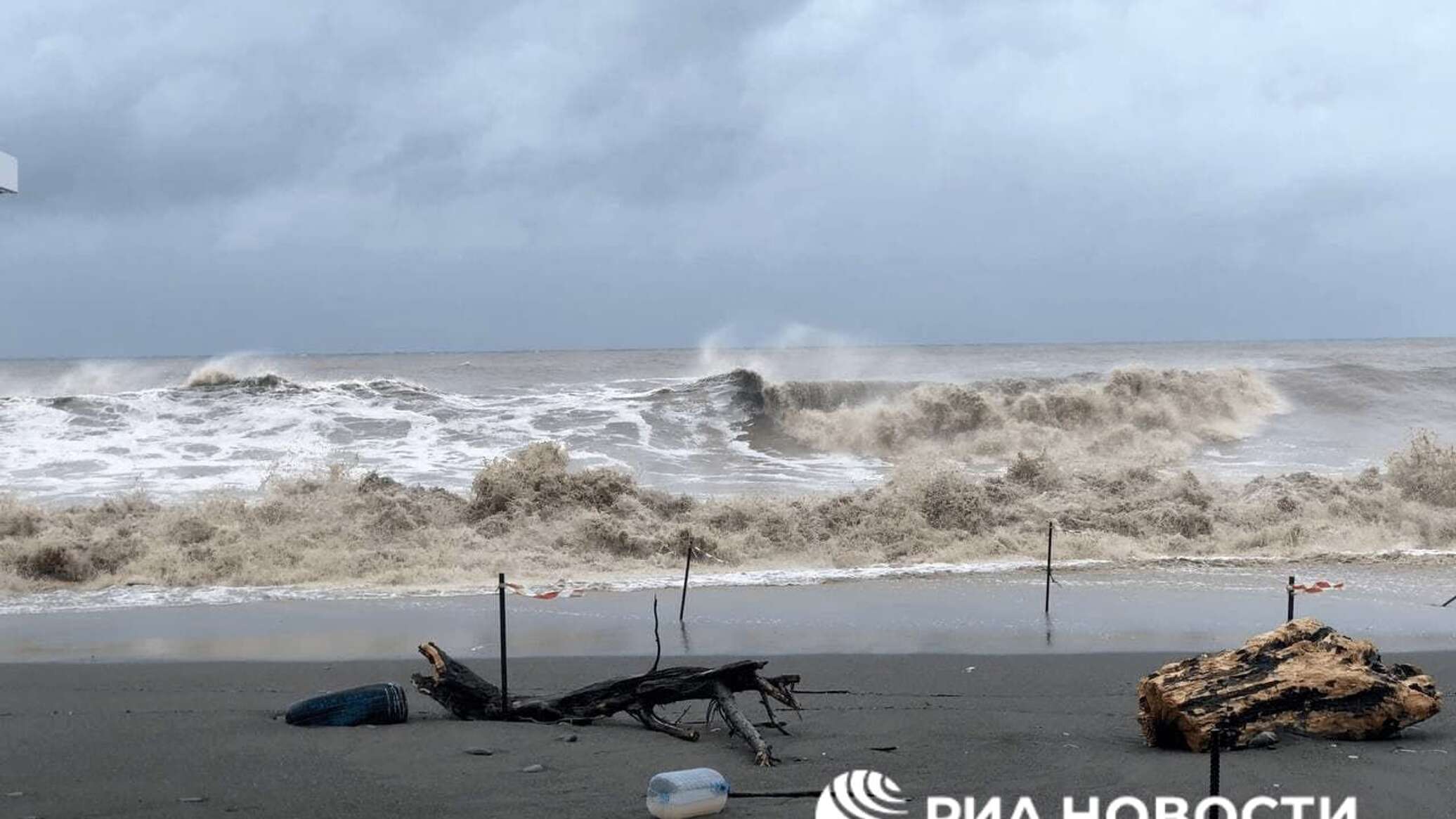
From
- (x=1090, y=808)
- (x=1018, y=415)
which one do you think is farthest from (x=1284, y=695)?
(x=1018, y=415)

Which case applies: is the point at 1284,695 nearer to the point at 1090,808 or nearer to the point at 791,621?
the point at 1090,808

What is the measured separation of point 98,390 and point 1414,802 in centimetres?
4767

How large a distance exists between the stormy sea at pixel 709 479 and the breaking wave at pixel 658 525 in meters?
0.05

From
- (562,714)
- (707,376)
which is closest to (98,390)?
(707,376)

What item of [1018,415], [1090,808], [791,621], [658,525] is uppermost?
[1018,415]

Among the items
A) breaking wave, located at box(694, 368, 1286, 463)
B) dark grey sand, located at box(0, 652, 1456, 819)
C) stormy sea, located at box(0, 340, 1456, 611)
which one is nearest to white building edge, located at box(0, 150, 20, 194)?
dark grey sand, located at box(0, 652, 1456, 819)

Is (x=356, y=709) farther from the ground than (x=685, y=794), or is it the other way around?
(x=685, y=794)

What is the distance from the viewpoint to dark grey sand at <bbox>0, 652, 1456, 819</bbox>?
4.56 m

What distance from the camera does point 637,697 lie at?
5594 mm

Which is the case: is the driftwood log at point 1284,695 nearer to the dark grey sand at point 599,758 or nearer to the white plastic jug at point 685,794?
the dark grey sand at point 599,758

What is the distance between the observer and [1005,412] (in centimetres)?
2831

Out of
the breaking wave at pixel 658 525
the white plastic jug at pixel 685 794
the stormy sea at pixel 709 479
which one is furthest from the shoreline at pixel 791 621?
the white plastic jug at pixel 685 794

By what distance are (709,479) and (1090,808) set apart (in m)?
17.1

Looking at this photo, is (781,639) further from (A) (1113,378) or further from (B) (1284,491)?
(A) (1113,378)
